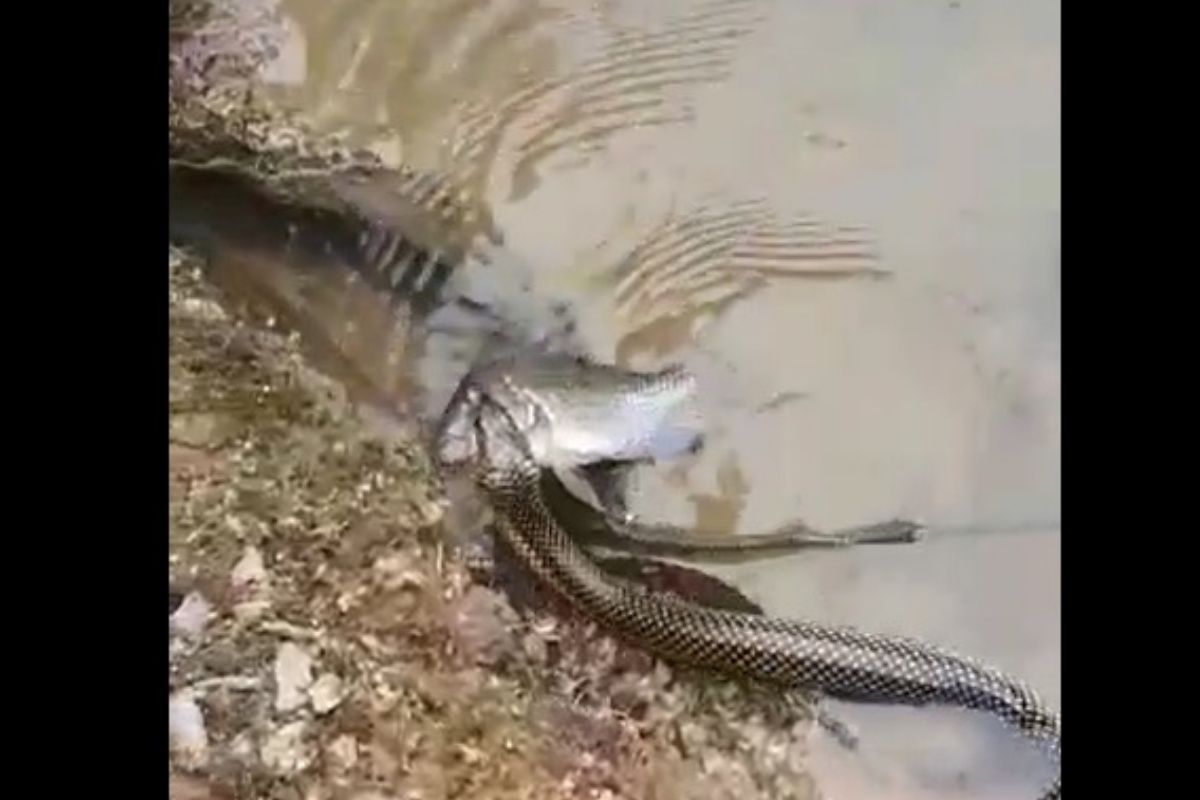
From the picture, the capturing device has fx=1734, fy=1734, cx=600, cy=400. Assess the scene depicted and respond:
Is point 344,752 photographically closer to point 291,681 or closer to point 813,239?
point 291,681

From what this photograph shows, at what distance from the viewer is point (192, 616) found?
3.71 ft

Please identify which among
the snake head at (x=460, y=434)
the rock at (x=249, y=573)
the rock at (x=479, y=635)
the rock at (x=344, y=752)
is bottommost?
the rock at (x=344, y=752)

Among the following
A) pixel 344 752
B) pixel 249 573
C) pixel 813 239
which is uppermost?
pixel 813 239

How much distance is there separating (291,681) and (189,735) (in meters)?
0.08

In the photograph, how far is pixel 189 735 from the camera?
3.70 feet

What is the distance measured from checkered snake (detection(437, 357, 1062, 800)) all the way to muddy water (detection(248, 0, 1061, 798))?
2 centimetres

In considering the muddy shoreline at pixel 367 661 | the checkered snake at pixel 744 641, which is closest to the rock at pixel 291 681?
the muddy shoreline at pixel 367 661

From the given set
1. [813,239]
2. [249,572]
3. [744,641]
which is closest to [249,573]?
[249,572]

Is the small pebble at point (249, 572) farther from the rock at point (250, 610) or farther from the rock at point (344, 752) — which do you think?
the rock at point (344, 752)

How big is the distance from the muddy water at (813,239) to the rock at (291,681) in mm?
241

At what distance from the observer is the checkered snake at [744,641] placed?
1128mm

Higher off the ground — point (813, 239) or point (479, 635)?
point (813, 239)

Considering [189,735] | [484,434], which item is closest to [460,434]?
[484,434]
